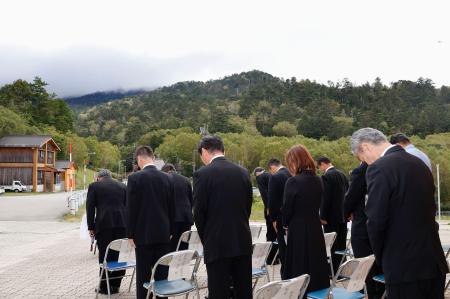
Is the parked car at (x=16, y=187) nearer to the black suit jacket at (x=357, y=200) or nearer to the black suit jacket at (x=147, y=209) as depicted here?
the black suit jacket at (x=147, y=209)

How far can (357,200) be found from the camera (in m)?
5.15

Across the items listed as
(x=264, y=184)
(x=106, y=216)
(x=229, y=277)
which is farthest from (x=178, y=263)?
(x=264, y=184)

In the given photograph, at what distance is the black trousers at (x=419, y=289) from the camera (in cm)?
305

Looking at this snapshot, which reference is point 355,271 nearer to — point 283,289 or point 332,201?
point 283,289

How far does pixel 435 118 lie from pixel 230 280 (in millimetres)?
94666

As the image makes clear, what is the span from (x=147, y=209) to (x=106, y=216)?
1882mm

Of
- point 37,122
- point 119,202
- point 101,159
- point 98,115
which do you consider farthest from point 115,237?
point 98,115

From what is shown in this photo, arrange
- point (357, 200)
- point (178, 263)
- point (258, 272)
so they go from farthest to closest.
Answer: point (258, 272), point (357, 200), point (178, 263)

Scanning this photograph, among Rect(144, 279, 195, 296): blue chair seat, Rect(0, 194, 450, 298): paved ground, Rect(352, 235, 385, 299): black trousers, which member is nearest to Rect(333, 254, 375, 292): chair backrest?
Rect(352, 235, 385, 299): black trousers

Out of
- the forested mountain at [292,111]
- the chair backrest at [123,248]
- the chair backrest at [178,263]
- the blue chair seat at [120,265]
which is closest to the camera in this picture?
the chair backrest at [178,263]

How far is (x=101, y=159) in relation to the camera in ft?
315

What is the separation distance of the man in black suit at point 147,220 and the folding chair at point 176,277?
0.30 metres

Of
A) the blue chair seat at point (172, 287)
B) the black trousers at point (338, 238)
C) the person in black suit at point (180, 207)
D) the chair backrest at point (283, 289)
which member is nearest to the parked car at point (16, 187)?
the person in black suit at point (180, 207)

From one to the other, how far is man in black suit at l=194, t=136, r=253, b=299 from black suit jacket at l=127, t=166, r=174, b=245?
1.05 metres
